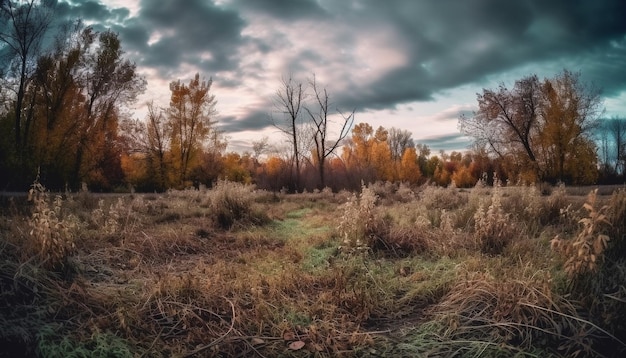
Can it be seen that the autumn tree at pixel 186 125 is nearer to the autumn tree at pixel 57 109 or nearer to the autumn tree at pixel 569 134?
the autumn tree at pixel 57 109

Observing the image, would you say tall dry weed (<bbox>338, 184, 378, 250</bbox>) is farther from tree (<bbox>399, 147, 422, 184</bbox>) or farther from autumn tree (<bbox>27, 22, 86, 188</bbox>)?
tree (<bbox>399, 147, 422, 184</bbox>)

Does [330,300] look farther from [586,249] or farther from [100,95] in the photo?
[100,95]

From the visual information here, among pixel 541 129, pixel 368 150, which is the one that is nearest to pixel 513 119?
pixel 541 129

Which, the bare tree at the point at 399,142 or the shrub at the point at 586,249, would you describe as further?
the bare tree at the point at 399,142

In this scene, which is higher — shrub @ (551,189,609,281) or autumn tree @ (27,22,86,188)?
autumn tree @ (27,22,86,188)

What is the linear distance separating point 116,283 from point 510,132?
33.5 meters

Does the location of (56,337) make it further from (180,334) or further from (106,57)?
(106,57)

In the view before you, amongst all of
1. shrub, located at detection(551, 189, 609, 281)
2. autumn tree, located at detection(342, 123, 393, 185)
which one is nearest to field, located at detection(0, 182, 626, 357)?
shrub, located at detection(551, 189, 609, 281)

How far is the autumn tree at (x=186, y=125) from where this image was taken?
1309 inches

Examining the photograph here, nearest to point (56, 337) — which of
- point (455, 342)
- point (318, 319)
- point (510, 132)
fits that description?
point (318, 319)

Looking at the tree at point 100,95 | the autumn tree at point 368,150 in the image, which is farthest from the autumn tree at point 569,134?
the tree at point 100,95

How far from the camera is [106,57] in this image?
85.8 ft

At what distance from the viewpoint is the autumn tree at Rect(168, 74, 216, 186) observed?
109ft

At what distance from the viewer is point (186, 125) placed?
33.8 metres
